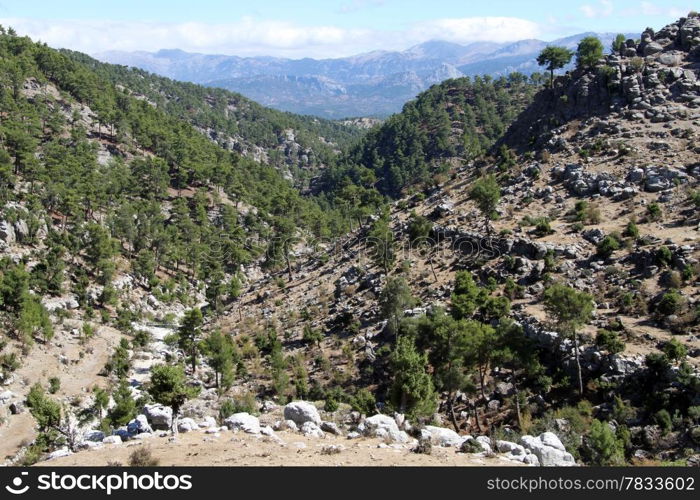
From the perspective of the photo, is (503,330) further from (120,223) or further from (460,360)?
(120,223)

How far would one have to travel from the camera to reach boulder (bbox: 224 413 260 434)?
26.1m

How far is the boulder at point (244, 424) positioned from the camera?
26.1 meters

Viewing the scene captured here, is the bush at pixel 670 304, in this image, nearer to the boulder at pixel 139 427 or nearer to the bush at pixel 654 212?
the bush at pixel 654 212

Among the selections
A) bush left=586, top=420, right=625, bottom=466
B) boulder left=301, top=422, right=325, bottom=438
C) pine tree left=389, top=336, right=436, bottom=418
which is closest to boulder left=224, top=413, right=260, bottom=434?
boulder left=301, top=422, right=325, bottom=438

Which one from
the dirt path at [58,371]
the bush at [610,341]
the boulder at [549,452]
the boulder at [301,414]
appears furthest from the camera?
the dirt path at [58,371]

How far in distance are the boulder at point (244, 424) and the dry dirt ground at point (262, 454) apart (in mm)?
555

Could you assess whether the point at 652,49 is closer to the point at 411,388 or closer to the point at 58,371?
the point at 411,388

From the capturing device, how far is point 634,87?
75750 millimetres

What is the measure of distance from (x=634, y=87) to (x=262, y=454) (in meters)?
78.1

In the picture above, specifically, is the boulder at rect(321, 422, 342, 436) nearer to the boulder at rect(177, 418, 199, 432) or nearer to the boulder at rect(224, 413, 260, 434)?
the boulder at rect(224, 413, 260, 434)

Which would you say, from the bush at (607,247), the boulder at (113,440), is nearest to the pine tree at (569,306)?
the bush at (607,247)

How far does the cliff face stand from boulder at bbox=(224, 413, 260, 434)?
66.2 m

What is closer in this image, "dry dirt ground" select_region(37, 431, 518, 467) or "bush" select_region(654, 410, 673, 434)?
"dry dirt ground" select_region(37, 431, 518, 467)

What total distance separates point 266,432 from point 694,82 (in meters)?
81.1
